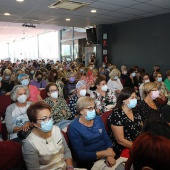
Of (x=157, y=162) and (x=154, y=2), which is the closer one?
(x=157, y=162)

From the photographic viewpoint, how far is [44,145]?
6.09ft

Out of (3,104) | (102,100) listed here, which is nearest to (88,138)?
(102,100)

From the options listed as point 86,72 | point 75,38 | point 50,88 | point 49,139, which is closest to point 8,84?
point 50,88

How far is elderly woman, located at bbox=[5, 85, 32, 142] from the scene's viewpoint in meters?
2.69

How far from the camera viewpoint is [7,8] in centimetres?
602

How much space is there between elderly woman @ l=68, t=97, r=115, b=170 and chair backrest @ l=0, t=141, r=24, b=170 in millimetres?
640

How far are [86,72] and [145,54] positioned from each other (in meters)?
2.90

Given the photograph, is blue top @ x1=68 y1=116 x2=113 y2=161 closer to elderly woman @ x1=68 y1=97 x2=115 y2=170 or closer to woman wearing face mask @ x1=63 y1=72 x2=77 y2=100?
elderly woman @ x1=68 y1=97 x2=115 y2=170

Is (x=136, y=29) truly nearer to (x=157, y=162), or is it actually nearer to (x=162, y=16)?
(x=162, y=16)

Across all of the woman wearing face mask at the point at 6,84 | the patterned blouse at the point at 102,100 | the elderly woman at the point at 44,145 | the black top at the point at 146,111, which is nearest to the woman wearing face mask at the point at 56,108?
the patterned blouse at the point at 102,100

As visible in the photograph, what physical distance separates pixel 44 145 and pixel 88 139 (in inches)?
23.8

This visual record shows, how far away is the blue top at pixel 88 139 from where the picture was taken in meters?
2.19

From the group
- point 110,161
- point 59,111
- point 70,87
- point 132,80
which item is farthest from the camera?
point 132,80

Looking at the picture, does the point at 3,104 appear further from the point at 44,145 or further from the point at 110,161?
the point at 110,161
